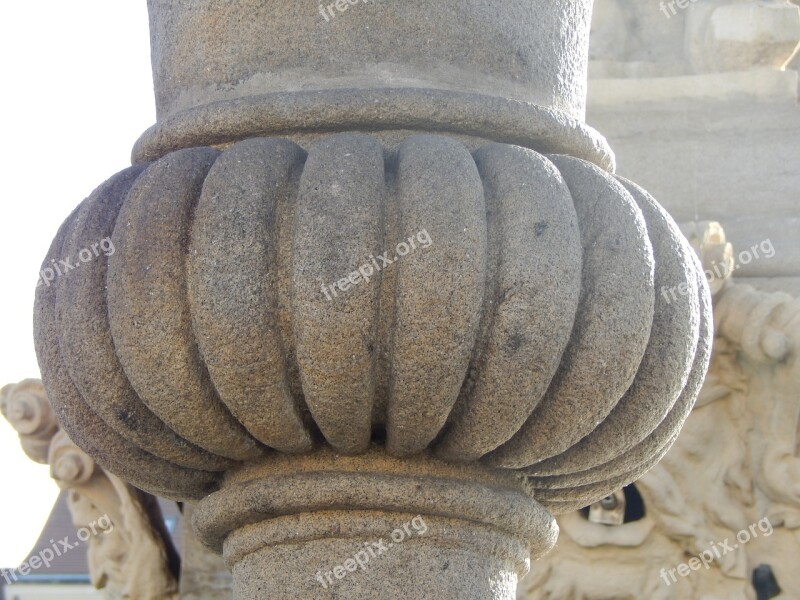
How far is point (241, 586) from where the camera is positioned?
8.09ft

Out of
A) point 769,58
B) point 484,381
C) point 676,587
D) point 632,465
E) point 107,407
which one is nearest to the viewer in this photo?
point 484,381

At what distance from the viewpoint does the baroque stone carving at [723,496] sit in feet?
13.8

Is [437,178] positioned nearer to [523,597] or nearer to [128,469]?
[128,469]

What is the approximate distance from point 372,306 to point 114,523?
2.68 m

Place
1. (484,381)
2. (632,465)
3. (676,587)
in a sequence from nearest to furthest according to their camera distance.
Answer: (484,381), (632,465), (676,587)

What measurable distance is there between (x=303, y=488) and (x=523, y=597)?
2.16m

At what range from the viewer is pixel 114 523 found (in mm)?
4582

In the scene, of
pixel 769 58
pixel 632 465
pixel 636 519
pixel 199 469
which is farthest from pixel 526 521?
pixel 769 58
